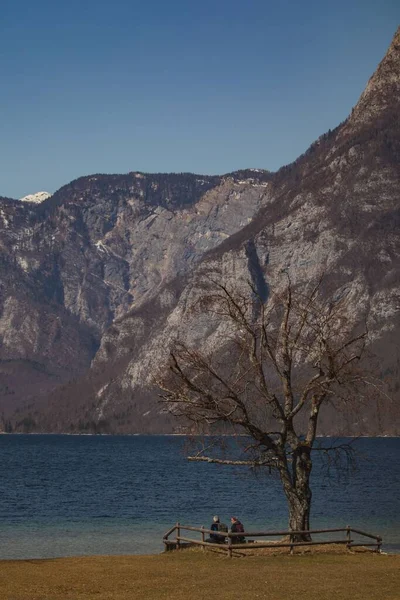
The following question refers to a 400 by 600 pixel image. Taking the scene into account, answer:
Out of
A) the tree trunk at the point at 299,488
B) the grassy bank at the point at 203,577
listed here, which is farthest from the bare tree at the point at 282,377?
the grassy bank at the point at 203,577

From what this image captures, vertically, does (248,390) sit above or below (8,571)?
above

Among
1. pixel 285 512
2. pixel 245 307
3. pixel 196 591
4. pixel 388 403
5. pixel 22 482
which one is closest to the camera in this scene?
pixel 196 591

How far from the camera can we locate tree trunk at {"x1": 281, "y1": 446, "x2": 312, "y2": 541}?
5653 cm

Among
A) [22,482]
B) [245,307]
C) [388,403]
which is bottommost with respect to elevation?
[22,482]

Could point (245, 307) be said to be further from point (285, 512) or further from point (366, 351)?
A: point (285, 512)

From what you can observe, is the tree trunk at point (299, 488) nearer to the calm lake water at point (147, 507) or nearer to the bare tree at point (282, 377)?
the bare tree at point (282, 377)

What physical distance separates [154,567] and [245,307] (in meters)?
15.8

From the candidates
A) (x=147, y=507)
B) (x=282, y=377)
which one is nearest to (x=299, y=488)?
(x=282, y=377)

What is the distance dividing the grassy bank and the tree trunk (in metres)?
3.32

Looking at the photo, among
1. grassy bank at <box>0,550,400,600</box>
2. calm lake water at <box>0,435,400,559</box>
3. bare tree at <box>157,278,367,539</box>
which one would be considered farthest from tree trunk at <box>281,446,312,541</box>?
grassy bank at <box>0,550,400,600</box>

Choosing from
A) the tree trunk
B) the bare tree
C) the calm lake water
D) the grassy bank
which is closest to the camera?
the grassy bank

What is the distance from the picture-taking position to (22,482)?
498ft

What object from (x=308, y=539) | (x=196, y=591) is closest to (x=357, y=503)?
(x=308, y=539)

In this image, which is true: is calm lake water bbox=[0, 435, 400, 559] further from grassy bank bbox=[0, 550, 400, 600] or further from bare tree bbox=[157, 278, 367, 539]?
grassy bank bbox=[0, 550, 400, 600]
